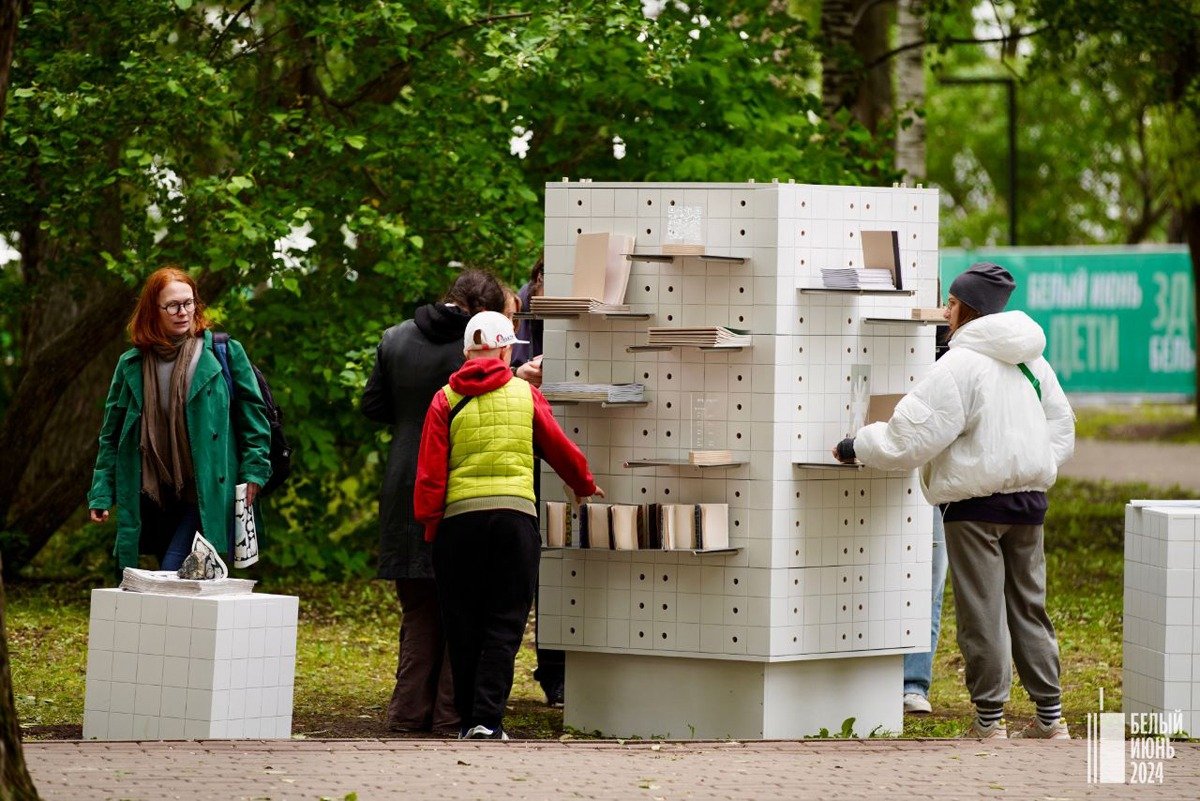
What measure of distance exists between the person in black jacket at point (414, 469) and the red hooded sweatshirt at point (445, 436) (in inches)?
20.7

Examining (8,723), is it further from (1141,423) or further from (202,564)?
(1141,423)

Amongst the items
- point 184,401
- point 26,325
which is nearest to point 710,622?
point 184,401

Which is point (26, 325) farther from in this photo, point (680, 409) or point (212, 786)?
point (212, 786)

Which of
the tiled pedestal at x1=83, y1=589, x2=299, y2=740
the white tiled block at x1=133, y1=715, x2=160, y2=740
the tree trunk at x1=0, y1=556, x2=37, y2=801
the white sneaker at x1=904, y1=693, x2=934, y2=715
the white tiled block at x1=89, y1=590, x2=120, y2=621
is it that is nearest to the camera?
the tree trunk at x1=0, y1=556, x2=37, y2=801

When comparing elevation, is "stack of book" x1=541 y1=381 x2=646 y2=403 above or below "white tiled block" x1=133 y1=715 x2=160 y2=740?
above

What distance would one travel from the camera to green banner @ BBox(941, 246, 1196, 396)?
130ft

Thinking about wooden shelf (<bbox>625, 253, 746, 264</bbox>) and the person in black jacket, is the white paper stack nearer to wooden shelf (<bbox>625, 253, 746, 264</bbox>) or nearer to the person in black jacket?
the person in black jacket

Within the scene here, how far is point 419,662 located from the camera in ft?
28.1

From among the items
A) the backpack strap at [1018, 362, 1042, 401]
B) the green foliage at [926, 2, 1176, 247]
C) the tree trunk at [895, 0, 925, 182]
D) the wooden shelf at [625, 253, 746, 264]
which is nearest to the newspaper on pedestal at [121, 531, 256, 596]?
the wooden shelf at [625, 253, 746, 264]

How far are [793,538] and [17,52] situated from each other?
22.8 feet

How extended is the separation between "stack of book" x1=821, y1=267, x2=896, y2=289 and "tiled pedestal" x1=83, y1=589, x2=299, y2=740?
270cm

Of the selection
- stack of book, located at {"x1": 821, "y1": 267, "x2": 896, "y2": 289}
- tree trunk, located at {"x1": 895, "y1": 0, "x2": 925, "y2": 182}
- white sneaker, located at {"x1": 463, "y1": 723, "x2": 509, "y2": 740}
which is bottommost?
white sneaker, located at {"x1": 463, "y1": 723, "x2": 509, "y2": 740}

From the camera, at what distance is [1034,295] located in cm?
4103

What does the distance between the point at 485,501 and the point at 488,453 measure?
201 mm
